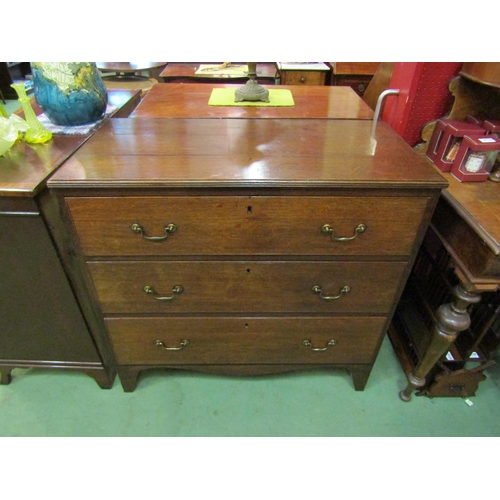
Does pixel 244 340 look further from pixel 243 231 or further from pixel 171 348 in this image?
pixel 243 231

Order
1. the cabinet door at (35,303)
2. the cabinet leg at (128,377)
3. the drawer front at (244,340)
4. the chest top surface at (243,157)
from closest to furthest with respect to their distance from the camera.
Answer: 1. the chest top surface at (243,157)
2. the cabinet door at (35,303)
3. the drawer front at (244,340)
4. the cabinet leg at (128,377)

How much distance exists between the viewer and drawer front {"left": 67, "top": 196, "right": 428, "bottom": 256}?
0.75 meters

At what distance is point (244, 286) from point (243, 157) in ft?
1.16

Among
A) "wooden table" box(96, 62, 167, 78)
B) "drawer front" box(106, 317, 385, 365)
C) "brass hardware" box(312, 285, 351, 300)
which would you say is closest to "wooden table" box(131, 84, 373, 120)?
"brass hardware" box(312, 285, 351, 300)

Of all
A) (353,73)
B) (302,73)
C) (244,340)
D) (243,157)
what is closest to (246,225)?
(243,157)

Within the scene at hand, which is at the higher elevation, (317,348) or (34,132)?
(34,132)

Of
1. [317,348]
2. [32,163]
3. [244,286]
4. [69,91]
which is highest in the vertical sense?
[69,91]

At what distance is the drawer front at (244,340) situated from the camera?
1.01m

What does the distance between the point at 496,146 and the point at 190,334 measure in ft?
3.42

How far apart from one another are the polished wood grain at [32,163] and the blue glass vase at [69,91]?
2.9 inches

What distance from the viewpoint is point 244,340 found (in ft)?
3.49

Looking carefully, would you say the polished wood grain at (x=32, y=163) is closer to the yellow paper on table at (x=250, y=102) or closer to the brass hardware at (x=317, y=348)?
the yellow paper on table at (x=250, y=102)

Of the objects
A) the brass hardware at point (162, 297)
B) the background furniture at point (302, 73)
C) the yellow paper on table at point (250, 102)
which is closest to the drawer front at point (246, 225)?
the brass hardware at point (162, 297)
